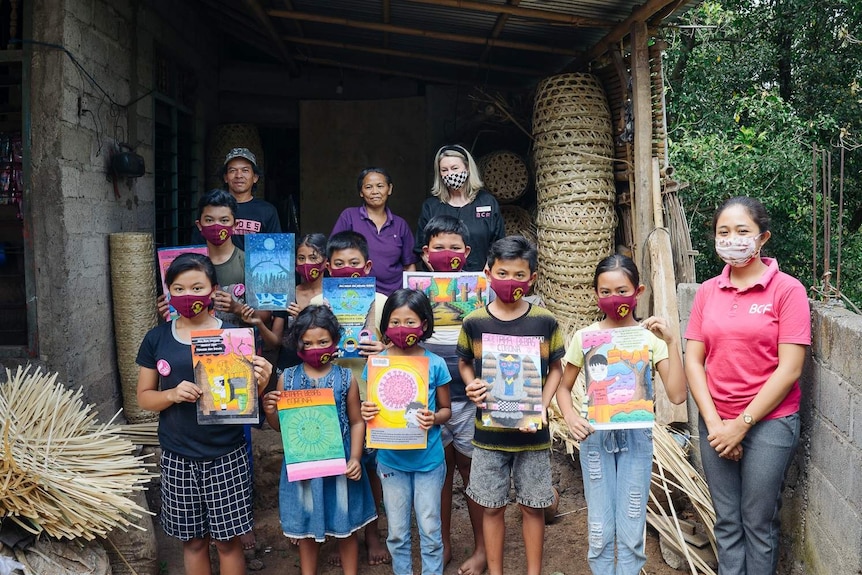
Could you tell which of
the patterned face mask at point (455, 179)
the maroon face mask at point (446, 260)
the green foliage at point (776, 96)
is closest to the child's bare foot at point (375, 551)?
the maroon face mask at point (446, 260)

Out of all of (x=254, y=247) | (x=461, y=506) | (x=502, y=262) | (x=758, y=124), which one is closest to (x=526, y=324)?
(x=502, y=262)

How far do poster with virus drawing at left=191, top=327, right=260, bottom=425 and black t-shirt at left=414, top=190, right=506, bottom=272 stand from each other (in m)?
1.69

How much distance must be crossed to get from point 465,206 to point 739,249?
211 cm

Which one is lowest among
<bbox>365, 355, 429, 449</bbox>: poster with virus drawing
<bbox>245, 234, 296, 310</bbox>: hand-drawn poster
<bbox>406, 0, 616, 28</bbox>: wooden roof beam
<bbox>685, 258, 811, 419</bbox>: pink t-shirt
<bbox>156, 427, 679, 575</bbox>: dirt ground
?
<bbox>156, 427, 679, 575</bbox>: dirt ground

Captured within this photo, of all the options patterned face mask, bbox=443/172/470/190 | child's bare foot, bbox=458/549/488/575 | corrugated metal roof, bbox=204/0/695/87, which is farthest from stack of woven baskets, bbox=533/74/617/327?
child's bare foot, bbox=458/549/488/575

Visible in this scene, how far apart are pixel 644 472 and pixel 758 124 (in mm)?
8510

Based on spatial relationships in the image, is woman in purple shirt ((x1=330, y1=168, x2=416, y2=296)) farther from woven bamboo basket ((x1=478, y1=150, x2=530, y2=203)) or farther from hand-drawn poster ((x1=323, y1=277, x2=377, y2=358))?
woven bamboo basket ((x1=478, y1=150, x2=530, y2=203))

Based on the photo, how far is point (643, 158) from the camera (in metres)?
5.71

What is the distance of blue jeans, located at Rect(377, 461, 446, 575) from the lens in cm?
356

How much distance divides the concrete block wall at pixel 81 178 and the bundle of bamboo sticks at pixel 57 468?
27.0 inches

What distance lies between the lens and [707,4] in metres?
11.3

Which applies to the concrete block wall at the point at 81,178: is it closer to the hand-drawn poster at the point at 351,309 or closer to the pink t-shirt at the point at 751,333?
the hand-drawn poster at the point at 351,309

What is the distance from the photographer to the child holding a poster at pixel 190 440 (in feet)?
11.3

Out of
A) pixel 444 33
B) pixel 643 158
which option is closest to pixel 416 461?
pixel 643 158
